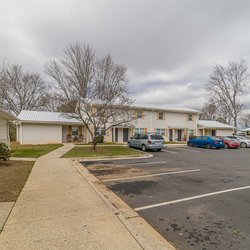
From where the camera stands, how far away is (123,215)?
13.1 ft

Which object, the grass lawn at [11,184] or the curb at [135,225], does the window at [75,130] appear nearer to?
the grass lawn at [11,184]

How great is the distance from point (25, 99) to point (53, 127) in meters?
16.0

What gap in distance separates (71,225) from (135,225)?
1201 mm

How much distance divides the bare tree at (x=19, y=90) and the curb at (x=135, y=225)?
33.3 metres

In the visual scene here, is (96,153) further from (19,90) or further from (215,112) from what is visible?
(215,112)

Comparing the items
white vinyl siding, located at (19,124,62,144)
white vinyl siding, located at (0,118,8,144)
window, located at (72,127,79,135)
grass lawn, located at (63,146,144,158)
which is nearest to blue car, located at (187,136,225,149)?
grass lawn, located at (63,146,144,158)

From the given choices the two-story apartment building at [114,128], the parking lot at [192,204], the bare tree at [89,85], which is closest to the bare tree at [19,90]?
the two-story apartment building at [114,128]

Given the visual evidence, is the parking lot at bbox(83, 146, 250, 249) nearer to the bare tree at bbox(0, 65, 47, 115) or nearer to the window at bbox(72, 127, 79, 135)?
the window at bbox(72, 127, 79, 135)

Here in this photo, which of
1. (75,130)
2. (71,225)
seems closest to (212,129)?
(75,130)

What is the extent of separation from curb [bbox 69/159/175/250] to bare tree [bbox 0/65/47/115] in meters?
33.3

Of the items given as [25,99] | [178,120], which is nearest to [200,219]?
[178,120]

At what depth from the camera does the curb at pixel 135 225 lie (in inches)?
118

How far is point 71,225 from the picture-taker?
3492 millimetres

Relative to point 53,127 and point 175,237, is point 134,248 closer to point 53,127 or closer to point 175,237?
point 175,237
